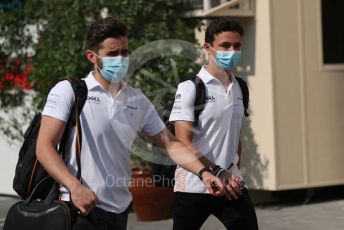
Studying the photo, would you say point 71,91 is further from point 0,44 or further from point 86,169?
point 0,44

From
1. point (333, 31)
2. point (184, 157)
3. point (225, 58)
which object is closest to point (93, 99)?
point (184, 157)

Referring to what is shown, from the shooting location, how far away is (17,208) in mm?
3807

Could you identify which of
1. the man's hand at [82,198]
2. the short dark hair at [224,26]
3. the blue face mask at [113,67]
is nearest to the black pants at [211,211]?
the short dark hair at [224,26]

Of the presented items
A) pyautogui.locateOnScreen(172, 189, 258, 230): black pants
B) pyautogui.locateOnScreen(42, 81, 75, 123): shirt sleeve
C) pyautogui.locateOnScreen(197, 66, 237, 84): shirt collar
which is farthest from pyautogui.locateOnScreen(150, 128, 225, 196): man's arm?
pyautogui.locateOnScreen(42, 81, 75, 123): shirt sleeve

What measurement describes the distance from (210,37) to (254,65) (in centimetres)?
486

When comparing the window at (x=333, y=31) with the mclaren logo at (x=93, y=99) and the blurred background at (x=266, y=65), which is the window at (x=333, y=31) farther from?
the mclaren logo at (x=93, y=99)

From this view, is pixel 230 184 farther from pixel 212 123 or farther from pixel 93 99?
pixel 93 99

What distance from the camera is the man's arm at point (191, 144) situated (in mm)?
4406

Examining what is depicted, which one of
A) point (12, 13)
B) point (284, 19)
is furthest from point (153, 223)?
point (12, 13)

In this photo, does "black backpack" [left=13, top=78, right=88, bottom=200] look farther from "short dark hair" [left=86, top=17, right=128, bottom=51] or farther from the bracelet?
the bracelet

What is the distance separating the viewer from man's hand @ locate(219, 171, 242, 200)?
4.39 metres

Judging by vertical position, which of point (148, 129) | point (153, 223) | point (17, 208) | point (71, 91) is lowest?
point (153, 223)

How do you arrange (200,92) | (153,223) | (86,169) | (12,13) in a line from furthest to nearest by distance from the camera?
(12,13)
(153,223)
(200,92)
(86,169)

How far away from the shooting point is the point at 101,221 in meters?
3.88
